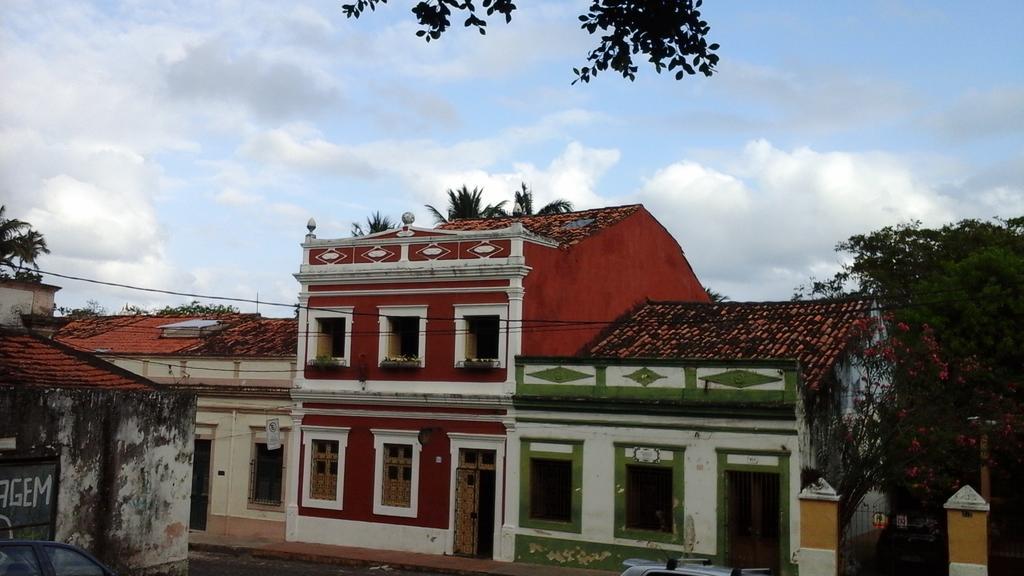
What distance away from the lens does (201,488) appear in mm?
25578

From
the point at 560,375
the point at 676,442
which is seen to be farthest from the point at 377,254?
the point at 676,442

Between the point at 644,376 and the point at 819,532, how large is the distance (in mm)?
4913

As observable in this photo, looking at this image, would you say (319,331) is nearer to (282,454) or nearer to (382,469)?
(282,454)

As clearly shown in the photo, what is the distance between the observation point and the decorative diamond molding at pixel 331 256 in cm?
2373

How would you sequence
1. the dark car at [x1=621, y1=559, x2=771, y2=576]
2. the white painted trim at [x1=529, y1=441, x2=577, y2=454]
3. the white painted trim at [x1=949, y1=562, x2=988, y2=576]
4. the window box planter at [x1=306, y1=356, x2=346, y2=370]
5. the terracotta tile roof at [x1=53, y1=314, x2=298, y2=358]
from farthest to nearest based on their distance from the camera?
1. the terracotta tile roof at [x1=53, y1=314, x2=298, y2=358]
2. the window box planter at [x1=306, y1=356, x2=346, y2=370]
3. the white painted trim at [x1=529, y1=441, x2=577, y2=454]
4. the white painted trim at [x1=949, y1=562, x2=988, y2=576]
5. the dark car at [x1=621, y1=559, x2=771, y2=576]

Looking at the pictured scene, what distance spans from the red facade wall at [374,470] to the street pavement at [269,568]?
65.5 inches

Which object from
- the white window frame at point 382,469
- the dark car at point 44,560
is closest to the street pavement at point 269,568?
the white window frame at point 382,469

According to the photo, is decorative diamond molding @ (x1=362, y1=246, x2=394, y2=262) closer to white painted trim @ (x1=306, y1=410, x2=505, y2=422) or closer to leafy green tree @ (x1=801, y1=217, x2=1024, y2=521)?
white painted trim @ (x1=306, y1=410, x2=505, y2=422)

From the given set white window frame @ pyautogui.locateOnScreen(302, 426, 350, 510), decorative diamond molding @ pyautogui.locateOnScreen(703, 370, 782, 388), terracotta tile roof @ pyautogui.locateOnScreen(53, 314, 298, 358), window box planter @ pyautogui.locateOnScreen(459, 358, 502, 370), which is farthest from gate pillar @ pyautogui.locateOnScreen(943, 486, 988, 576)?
terracotta tile roof @ pyautogui.locateOnScreen(53, 314, 298, 358)

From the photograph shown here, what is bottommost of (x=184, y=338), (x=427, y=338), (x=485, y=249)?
(x=427, y=338)

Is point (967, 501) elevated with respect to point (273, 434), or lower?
lower

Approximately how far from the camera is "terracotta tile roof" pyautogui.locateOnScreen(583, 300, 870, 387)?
802 inches

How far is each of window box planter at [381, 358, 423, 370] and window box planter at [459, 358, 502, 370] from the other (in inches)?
43.1

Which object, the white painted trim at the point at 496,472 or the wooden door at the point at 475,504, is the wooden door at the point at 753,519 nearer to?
the white painted trim at the point at 496,472
